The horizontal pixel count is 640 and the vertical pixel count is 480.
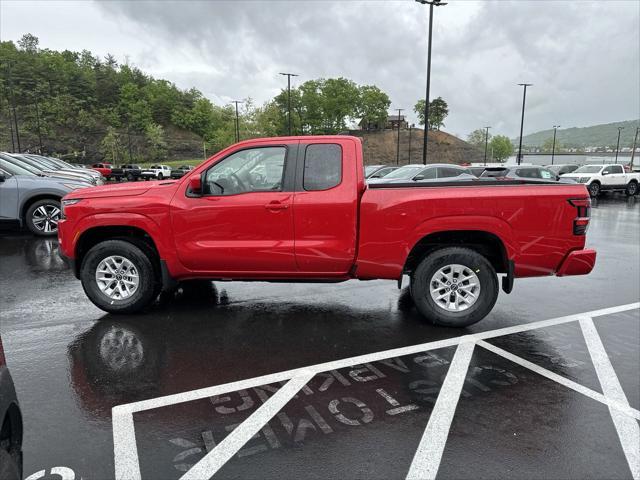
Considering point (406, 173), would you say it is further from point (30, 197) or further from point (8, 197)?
point (8, 197)

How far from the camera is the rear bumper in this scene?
4766 mm

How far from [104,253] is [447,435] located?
4133mm

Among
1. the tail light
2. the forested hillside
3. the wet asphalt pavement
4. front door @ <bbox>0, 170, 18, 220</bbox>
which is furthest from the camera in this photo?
the forested hillside

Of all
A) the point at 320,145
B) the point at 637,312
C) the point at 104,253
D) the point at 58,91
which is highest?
the point at 58,91

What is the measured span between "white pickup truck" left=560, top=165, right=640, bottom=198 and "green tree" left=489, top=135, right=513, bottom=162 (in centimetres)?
12330

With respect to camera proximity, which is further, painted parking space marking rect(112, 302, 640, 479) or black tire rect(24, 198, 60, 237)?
black tire rect(24, 198, 60, 237)

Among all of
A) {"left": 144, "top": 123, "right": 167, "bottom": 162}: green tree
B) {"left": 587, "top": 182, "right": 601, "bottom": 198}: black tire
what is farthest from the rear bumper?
{"left": 144, "top": 123, "right": 167, "bottom": 162}: green tree

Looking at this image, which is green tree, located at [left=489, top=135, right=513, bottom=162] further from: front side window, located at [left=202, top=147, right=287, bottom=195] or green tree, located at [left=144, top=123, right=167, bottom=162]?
front side window, located at [left=202, top=147, right=287, bottom=195]

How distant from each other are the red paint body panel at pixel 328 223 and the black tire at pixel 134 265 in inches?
9.4

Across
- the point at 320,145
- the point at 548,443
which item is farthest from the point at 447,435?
the point at 320,145

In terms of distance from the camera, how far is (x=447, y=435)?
2.99 m

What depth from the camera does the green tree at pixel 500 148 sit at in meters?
144

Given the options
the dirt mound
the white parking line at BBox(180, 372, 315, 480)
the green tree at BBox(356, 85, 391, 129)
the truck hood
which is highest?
the green tree at BBox(356, 85, 391, 129)

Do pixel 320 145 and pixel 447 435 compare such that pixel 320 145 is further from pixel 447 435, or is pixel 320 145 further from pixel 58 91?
pixel 58 91
